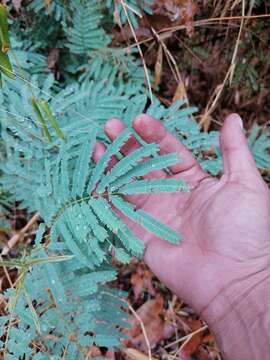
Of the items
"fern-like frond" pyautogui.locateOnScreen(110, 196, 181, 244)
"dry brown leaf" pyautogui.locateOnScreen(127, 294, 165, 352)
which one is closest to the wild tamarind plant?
"fern-like frond" pyautogui.locateOnScreen(110, 196, 181, 244)

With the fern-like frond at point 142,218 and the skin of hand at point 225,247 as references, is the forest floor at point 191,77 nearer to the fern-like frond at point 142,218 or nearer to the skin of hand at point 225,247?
the skin of hand at point 225,247

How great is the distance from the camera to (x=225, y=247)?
3.97 ft

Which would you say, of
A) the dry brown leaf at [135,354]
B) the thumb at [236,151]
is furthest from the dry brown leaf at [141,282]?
the thumb at [236,151]

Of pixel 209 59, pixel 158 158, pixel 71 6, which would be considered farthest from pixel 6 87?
pixel 209 59

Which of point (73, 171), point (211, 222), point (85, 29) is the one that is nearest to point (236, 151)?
point (211, 222)

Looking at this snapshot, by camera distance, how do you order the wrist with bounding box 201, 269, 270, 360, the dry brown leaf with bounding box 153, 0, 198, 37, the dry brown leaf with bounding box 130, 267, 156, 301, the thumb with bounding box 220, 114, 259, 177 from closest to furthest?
the wrist with bounding box 201, 269, 270, 360, the thumb with bounding box 220, 114, 259, 177, the dry brown leaf with bounding box 153, 0, 198, 37, the dry brown leaf with bounding box 130, 267, 156, 301

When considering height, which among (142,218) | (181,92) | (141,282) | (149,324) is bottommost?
(149,324)

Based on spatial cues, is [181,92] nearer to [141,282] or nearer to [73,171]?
[73,171]

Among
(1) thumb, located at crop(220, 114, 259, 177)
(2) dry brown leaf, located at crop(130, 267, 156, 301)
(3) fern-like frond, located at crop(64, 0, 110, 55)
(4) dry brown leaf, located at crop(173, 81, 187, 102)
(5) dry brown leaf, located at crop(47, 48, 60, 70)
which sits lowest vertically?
(2) dry brown leaf, located at crop(130, 267, 156, 301)

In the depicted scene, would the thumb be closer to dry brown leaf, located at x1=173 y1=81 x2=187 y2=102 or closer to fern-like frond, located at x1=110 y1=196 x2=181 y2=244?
fern-like frond, located at x1=110 y1=196 x2=181 y2=244

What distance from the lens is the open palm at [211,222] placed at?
1.20 meters

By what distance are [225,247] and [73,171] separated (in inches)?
21.0

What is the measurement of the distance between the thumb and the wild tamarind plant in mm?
193

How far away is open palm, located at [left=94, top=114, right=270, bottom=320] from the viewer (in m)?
1.20
